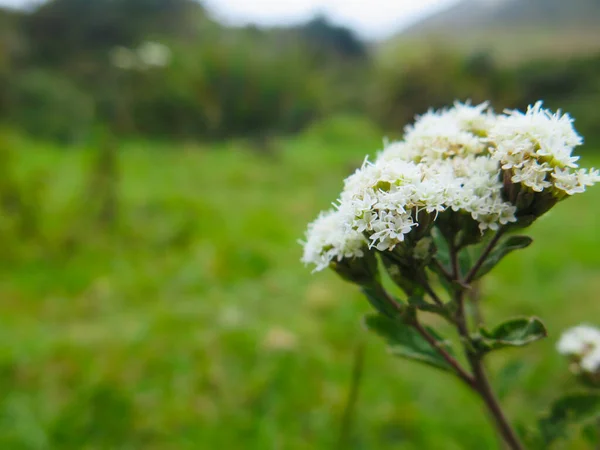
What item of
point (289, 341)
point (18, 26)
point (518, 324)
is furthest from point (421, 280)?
point (18, 26)

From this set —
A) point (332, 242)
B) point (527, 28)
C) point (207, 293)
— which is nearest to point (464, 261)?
→ point (332, 242)

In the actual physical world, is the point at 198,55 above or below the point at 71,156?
above

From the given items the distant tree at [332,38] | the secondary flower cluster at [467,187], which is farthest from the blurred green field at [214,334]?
the distant tree at [332,38]

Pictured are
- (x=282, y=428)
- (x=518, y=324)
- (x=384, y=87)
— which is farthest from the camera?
(x=384, y=87)

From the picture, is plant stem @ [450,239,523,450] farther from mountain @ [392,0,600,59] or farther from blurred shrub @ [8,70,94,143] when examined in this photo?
mountain @ [392,0,600,59]

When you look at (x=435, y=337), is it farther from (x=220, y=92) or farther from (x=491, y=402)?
(x=220, y=92)

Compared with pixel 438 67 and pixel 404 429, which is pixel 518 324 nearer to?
pixel 404 429

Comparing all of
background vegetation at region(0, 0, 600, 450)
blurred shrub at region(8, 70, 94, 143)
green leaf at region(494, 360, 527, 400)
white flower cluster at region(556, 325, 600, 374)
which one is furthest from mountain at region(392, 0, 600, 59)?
green leaf at region(494, 360, 527, 400)
